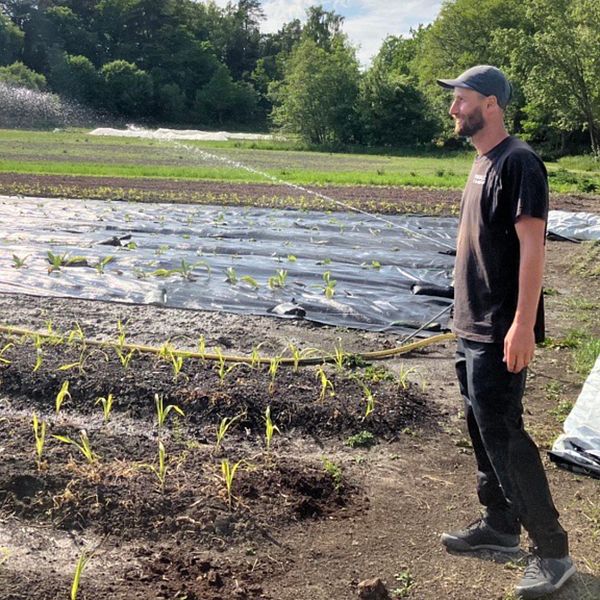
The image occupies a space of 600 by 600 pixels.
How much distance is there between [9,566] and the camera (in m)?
2.59

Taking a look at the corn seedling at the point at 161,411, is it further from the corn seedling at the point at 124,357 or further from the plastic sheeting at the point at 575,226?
the plastic sheeting at the point at 575,226

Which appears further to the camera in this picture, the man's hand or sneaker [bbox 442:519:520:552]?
sneaker [bbox 442:519:520:552]

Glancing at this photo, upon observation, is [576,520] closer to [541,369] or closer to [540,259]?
[540,259]

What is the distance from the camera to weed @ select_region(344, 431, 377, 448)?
382 cm

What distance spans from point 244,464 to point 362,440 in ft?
2.41

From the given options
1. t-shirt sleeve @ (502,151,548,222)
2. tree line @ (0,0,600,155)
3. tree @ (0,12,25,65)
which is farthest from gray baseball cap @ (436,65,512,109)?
tree @ (0,12,25,65)

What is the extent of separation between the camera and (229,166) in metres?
26.1

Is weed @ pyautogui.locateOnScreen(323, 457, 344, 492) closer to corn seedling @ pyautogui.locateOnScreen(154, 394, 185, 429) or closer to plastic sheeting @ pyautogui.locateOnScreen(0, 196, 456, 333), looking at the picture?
corn seedling @ pyautogui.locateOnScreen(154, 394, 185, 429)

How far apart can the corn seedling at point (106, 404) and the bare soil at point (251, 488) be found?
2.6 inches

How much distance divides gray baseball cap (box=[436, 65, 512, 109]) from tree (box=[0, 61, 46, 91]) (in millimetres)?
54025

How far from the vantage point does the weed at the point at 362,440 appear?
382 centimetres

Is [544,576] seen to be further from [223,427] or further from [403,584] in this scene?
[223,427]

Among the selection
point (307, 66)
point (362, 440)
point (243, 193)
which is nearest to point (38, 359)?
point (362, 440)

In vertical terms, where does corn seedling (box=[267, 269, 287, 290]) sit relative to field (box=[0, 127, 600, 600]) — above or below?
above
